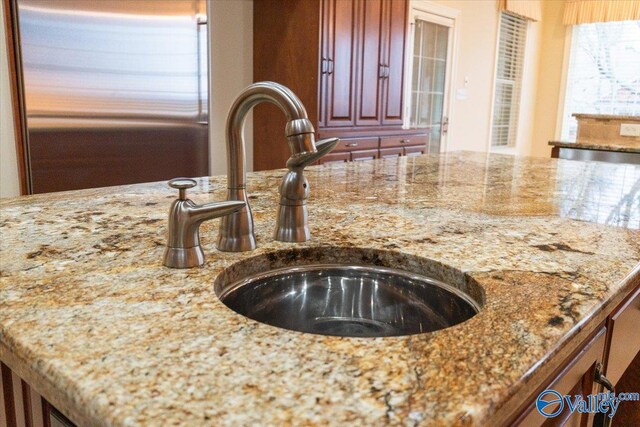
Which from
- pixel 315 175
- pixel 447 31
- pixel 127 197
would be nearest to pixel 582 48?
pixel 447 31

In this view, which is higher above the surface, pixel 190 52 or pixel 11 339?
pixel 190 52

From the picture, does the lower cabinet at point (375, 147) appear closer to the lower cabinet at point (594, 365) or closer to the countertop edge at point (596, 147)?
the countertop edge at point (596, 147)

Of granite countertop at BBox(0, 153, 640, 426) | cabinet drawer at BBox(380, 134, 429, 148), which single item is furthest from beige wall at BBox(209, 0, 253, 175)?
granite countertop at BBox(0, 153, 640, 426)

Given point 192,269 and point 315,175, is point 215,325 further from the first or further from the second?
point 315,175

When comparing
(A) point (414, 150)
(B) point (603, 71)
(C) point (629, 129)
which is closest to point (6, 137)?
(A) point (414, 150)

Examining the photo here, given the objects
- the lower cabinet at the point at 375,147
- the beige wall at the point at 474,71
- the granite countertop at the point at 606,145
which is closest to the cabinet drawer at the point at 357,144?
the lower cabinet at the point at 375,147

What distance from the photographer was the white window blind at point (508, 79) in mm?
6418

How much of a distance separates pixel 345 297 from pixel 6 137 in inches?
86.5

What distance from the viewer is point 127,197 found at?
142 cm

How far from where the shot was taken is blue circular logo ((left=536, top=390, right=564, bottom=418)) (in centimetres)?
67

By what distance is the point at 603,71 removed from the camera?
22.3ft

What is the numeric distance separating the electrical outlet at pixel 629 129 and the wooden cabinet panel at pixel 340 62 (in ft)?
6.52

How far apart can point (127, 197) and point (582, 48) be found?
23.4 feet

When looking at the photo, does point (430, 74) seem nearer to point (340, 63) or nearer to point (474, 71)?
point (474, 71)
